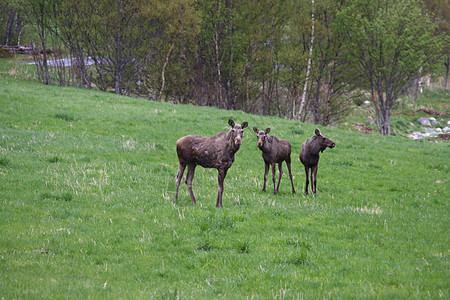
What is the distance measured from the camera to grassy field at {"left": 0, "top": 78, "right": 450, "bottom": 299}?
7.07 m

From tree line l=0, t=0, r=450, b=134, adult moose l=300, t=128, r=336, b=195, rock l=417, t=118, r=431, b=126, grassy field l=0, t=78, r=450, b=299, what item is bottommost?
grassy field l=0, t=78, r=450, b=299

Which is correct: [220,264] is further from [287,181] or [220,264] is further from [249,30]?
[249,30]

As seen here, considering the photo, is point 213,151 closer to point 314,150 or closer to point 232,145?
point 232,145

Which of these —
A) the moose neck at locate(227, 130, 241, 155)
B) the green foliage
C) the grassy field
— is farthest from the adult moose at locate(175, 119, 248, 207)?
the green foliage

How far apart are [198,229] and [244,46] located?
135 feet

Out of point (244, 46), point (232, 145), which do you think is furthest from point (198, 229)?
point (244, 46)

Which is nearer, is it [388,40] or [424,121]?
[388,40]

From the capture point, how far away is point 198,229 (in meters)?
9.85

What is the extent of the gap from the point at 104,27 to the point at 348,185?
110 feet

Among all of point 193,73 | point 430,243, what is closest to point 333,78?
point 193,73

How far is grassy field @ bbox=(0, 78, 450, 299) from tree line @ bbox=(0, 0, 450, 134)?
2388cm

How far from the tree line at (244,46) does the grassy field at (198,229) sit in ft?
78.3

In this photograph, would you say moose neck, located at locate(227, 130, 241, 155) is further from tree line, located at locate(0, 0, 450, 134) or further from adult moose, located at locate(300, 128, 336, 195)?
tree line, located at locate(0, 0, 450, 134)

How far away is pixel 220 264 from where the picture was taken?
8062 mm
